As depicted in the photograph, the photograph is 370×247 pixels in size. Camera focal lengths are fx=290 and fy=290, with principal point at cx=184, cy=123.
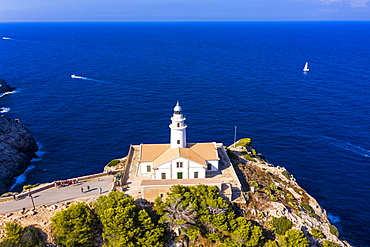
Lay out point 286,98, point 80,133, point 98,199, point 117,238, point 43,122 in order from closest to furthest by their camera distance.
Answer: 1. point 117,238
2. point 98,199
3. point 80,133
4. point 43,122
5. point 286,98

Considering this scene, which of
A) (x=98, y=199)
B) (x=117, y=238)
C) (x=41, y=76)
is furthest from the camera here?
(x=41, y=76)

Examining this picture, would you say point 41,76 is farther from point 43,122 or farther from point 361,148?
point 361,148

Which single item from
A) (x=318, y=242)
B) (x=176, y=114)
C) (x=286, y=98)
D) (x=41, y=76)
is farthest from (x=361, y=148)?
(x=41, y=76)

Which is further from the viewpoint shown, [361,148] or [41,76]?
[41,76]

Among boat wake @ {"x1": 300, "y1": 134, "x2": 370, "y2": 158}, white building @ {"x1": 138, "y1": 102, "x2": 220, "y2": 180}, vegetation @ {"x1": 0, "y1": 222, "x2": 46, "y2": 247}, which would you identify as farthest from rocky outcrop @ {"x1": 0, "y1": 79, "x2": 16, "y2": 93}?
boat wake @ {"x1": 300, "y1": 134, "x2": 370, "y2": 158}

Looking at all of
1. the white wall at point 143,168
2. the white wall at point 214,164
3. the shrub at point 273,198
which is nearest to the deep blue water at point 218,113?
the shrub at point 273,198

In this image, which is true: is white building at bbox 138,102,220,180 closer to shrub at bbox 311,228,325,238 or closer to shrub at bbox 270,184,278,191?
shrub at bbox 270,184,278,191

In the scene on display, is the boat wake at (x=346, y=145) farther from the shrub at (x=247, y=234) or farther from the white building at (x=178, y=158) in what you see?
the shrub at (x=247, y=234)
